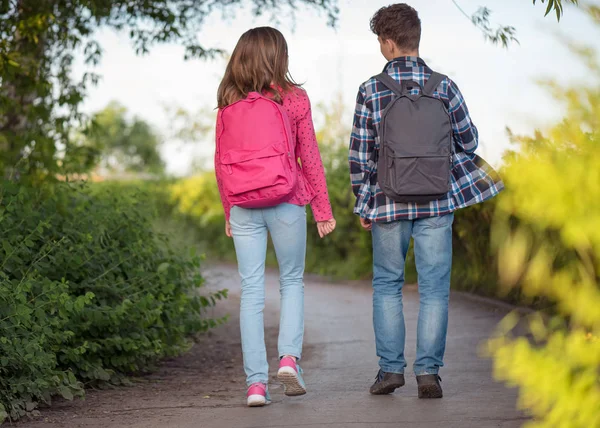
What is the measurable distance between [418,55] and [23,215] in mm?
2606

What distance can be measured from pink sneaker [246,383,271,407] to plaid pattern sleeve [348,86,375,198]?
3.69 feet

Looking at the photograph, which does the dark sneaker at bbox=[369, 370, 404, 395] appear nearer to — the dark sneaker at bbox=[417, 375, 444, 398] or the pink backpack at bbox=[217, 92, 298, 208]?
the dark sneaker at bbox=[417, 375, 444, 398]

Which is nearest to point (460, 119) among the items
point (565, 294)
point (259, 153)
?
point (259, 153)

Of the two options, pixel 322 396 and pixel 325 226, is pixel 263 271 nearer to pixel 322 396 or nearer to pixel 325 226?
pixel 325 226

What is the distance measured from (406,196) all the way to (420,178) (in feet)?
0.37

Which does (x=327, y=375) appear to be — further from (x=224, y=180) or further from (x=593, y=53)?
(x=593, y=53)

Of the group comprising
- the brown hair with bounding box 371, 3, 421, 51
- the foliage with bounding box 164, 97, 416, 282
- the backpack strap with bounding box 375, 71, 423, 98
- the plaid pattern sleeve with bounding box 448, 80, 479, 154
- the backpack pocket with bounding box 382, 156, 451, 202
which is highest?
the brown hair with bounding box 371, 3, 421, 51

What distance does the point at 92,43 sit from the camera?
31.9 feet

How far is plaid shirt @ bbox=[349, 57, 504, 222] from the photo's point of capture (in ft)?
16.0

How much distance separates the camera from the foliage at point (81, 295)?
→ 4.77 meters

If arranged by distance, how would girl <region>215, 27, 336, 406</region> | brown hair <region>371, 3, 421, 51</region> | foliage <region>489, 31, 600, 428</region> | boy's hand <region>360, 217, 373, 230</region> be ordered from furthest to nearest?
boy's hand <region>360, 217, 373, 230</region> < brown hair <region>371, 3, 421, 51</region> < girl <region>215, 27, 336, 406</region> < foliage <region>489, 31, 600, 428</region>

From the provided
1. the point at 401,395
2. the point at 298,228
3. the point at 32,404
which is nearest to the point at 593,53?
the point at 298,228

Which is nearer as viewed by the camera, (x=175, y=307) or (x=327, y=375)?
(x=327, y=375)

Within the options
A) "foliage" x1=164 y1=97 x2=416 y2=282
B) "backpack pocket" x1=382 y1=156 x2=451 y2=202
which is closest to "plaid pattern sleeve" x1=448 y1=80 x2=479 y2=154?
"backpack pocket" x1=382 y1=156 x2=451 y2=202
